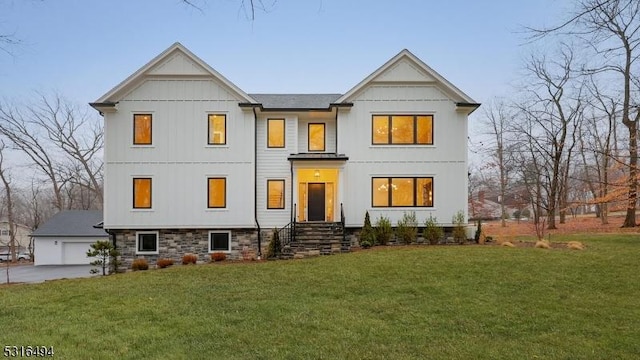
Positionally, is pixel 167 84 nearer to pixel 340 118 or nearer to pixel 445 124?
pixel 340 118

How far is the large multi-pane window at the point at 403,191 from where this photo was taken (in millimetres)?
16688

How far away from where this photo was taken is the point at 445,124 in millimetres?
16766

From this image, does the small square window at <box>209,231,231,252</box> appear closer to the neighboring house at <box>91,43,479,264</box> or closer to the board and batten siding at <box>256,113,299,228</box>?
the neighboring house at <box>91,43,479,264</box>

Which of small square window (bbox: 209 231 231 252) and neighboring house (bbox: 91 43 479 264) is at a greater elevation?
neighboring house (bbox: 91 43 479 264)

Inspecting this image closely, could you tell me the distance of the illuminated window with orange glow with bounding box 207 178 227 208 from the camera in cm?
1638

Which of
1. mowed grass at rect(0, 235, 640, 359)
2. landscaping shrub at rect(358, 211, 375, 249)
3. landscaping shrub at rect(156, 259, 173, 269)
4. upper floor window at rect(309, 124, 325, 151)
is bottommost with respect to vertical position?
landscaping shrub at rect(156, 259, 173, 269)

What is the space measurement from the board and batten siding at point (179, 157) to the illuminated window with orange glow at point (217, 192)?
0.19 m

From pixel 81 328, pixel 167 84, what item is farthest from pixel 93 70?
pixel 81 328

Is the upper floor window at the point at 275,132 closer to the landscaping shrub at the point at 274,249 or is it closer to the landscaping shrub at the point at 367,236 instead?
the landscaping shrub at the point at 274,249

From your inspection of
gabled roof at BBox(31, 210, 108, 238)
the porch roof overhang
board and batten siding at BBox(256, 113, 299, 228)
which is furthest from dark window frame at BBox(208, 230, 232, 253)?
gabled roof at BBox(31, 210, 108, 238)

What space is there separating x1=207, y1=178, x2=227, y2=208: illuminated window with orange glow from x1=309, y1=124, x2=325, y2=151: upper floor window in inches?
164

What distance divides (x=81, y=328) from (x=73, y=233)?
29.2 metres

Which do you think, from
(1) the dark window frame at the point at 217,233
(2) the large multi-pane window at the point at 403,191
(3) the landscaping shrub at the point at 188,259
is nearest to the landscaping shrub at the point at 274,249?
(1) the dark window frame at the point at 217,233

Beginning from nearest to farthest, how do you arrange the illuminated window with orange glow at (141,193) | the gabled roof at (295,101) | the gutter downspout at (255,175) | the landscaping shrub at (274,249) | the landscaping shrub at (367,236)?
the landscaping shrub at (274,249) → the landscaping shrub at (367,236) → the illuminated window with orange glow at (141,193) → the gutter downspout at (255,175) → the gabled roof at (295,101)
